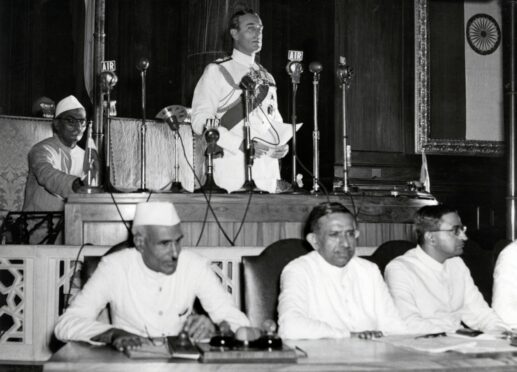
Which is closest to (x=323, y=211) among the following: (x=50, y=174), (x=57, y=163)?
(x=50, y=174)

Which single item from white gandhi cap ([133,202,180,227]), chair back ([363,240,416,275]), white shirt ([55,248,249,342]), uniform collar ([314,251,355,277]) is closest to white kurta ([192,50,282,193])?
chair back ([363,240,416,275])

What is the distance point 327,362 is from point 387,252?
6.95ft

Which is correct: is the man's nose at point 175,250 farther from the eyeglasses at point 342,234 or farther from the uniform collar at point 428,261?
the uniform collar at point 428,261

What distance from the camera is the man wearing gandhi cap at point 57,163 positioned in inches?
250

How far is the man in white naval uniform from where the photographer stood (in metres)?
6.07

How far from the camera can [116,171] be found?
7633mm

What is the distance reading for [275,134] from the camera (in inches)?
235

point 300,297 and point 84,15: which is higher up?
point 84,15

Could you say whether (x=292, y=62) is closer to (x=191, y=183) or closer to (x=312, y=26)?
(x=191, y=183)

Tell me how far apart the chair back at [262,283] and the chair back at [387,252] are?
62 centimetres

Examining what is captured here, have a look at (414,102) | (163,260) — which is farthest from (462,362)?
(414,102)

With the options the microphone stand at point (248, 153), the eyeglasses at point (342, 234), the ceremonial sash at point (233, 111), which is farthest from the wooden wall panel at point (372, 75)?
the eyeglasses at point (342, 234)

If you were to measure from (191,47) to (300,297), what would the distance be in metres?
4.04

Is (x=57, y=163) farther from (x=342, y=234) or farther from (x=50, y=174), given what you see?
(x=342, y=234)
